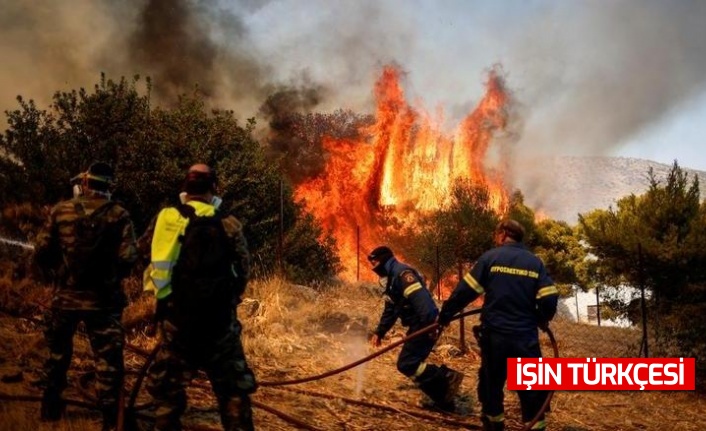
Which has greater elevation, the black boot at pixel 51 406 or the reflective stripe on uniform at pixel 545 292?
the reflective stripe on uniform at pixel 545 292

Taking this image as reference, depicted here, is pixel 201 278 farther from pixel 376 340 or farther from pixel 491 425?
pixel 376 340

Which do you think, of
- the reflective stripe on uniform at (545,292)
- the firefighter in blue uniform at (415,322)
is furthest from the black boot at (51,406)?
the reflective stripe on uniform at (545,292)

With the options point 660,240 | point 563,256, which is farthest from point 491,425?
point 563,256

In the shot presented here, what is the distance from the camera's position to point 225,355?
331 cm

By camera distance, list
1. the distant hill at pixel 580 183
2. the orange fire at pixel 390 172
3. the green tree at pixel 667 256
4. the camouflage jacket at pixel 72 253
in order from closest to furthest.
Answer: the camouflage jacket at pixel 72 253 → the green tree at pixel 667 256 → the orange fire at pixel 390 172 → the distant hill at pixel 580 183

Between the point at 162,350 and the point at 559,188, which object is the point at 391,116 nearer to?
the point at 162,350

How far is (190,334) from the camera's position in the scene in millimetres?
3188

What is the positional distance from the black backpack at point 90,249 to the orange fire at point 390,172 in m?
28.0

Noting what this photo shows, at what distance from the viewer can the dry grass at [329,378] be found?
5301 millimetres

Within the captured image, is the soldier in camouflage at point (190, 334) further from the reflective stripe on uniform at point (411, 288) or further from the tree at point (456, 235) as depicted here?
the tree at point (456, 235)

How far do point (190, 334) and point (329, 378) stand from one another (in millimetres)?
4266

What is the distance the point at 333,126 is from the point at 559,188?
88.9 meters

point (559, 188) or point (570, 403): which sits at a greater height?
point (559, 188)

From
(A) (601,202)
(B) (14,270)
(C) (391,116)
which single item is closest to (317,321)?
(B) (14,270)
